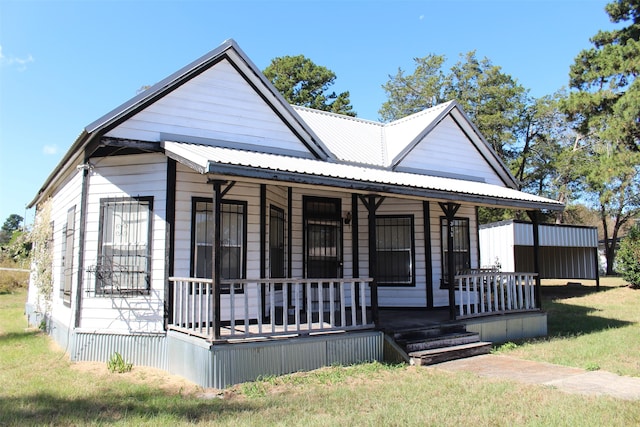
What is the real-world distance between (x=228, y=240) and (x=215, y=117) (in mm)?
2523

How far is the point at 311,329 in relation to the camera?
7.96 m

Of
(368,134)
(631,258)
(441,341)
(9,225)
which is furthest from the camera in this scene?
(9,225)

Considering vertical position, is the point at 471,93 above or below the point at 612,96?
above

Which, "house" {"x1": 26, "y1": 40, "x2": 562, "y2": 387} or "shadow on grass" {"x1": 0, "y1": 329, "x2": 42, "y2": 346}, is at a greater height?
"house" {"x1": 26, "y1": 40, "x2": 562, "y2": 387}

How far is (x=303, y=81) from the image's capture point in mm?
32969

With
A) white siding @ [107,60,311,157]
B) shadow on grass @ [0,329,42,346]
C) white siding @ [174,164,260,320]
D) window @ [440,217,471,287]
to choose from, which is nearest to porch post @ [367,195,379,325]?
white siding @ [174,164,260,320]

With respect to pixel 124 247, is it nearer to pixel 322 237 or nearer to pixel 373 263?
pixel 322 237

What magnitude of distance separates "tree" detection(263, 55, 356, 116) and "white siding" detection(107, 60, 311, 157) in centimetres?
2244

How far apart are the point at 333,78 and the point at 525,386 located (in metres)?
29.5

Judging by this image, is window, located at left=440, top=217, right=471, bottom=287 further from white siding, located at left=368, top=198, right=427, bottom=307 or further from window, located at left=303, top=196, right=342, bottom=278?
window, located at left=303, top=196, right=342, bottom=278

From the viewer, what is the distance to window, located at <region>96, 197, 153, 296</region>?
873 centimetres

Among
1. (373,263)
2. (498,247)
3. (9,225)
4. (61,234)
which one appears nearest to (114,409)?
(373,263)

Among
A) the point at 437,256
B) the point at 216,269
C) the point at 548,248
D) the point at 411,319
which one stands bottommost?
the point at 411,319

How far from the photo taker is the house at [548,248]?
20562mm
